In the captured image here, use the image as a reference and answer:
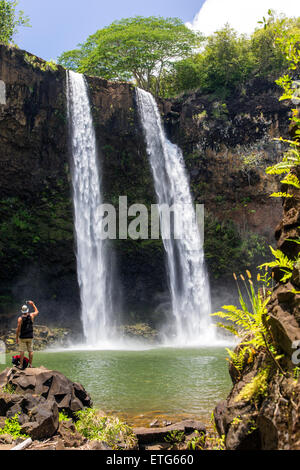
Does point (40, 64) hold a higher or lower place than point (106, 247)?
higher

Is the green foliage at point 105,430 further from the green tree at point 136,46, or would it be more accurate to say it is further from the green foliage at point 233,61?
the green tree at point 136,46

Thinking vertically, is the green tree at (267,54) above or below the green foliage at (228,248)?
above

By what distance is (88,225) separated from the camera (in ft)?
66.2

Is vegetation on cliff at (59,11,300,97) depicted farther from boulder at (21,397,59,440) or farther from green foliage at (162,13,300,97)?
boulder at (21,397,59,440)

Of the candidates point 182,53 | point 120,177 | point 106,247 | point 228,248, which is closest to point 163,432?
point 106,247

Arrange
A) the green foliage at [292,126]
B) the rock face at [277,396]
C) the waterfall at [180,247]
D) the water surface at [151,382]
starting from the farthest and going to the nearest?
the waterfall at [180,247], the water surface at [151,382], the green foliage at [292,126], the rock face at [277,396]

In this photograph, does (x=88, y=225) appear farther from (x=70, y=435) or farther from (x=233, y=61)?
(x=233, y=61)

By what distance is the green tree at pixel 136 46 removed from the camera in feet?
93.8

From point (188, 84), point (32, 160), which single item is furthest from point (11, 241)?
point (188, 84)

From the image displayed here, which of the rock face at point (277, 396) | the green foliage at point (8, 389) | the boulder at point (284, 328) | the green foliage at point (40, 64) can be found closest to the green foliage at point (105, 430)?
the green foliage at point (8, 389)

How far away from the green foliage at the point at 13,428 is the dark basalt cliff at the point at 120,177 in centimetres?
1433

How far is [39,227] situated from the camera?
20.1 meters

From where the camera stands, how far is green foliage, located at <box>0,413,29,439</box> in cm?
450

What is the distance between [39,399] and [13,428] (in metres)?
0.71
